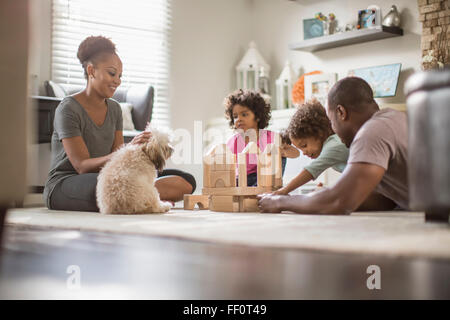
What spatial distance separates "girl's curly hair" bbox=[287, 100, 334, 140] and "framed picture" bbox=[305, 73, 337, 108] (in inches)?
72.0

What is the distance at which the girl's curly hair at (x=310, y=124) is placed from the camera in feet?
8.53

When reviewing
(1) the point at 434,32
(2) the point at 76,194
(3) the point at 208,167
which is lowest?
(2) the point at 76,194

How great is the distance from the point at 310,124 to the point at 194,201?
751 mm

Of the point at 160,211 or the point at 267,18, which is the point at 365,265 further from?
the point at 267,18

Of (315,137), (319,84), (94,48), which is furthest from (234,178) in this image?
(319,84)

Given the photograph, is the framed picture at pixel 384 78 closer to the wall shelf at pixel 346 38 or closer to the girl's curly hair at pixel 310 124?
the wall shelf at pixel 346 38

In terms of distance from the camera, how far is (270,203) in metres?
2.31

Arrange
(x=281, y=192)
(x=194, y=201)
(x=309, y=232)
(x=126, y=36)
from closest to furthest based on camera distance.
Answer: (x=309, y=232) → (x=281, y=192) → (x=194, y=201) → (x=126, y=36)

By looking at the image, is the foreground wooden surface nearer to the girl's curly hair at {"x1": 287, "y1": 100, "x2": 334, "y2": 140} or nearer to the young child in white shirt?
the young child in white shirt

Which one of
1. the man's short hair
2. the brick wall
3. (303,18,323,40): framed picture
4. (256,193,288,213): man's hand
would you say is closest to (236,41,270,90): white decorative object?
(303,18,323,40): framed picture

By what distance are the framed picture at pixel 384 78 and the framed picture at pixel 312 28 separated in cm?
67

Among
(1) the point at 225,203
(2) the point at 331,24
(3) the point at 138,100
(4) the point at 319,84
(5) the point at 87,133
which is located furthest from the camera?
(2) the point at 331,24

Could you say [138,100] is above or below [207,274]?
above

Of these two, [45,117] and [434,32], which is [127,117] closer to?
[45,117]
